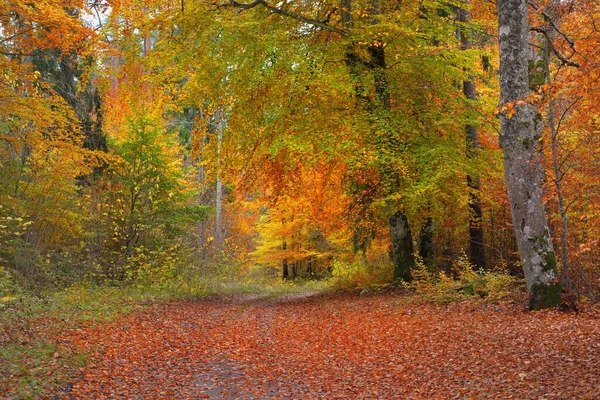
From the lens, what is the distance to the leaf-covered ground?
249 inches

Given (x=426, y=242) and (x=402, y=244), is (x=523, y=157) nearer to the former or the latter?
(x=402, y=244)

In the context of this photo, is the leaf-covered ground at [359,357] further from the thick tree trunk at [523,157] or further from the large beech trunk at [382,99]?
the large beech trunk at [382,99]

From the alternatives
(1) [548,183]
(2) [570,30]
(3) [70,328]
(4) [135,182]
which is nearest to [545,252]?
(1) [548,183]

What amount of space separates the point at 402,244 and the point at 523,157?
7.44m

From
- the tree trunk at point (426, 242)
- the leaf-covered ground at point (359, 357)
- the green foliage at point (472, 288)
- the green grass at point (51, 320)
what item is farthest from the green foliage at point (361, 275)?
the green grass at point (51, 320)

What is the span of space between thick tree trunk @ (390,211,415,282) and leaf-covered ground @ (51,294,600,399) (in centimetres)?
378

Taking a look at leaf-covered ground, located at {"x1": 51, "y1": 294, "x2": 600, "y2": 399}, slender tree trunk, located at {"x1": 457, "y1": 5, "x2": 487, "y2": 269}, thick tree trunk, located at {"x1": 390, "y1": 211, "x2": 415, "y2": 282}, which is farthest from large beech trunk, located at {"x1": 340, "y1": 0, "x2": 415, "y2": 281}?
leaf-covered ground, located at {"x1": 51, "y1": 294, "x2": 600, "y2": 399}

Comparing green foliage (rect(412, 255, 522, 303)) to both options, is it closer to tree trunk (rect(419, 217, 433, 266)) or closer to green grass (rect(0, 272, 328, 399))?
tree trunk (rect(419, 217, 433, 266))

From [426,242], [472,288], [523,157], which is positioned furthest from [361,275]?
[523,157]

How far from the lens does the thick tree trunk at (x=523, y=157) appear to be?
8883mm

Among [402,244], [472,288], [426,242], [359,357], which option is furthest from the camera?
[426,242]

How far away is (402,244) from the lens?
631 inches

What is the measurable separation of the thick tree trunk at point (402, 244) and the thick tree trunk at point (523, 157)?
6.88m

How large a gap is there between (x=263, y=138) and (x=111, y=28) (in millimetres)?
4506
